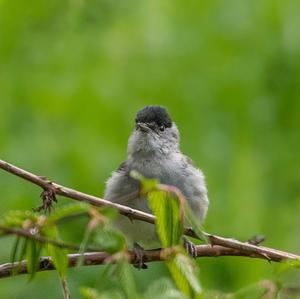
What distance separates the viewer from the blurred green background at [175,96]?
655cm

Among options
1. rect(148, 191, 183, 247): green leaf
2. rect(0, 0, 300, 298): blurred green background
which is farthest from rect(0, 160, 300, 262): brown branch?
rect(0, 0, 300, 298): blurred green background

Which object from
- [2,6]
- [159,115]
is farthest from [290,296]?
[2,6]

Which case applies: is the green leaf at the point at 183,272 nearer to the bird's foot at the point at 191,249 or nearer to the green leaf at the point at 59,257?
the green leaf at the point at 59,257

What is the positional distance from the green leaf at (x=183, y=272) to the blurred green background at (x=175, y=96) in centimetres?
388

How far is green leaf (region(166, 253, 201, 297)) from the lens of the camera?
7.65 ft

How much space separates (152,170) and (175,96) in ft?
4.88

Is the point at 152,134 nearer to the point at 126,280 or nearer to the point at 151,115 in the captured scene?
the point at 151,115

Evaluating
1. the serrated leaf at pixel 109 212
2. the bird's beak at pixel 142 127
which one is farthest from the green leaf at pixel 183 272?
the bird's beak at pixel 142 127

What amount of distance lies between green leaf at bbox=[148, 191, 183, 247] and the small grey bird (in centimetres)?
259

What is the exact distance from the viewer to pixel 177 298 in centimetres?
223

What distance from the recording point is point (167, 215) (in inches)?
95.0

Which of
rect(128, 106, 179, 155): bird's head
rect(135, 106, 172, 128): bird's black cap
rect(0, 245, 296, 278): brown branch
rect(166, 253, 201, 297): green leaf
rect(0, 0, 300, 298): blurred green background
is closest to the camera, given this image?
rect(166, 253, 201, 297): green leaf

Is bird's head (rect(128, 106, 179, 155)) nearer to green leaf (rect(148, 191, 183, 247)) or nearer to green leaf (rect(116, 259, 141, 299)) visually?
green leaf (rect(148, 191, 183, 247))

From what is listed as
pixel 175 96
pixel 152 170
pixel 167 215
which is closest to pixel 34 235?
pixel 167 215
